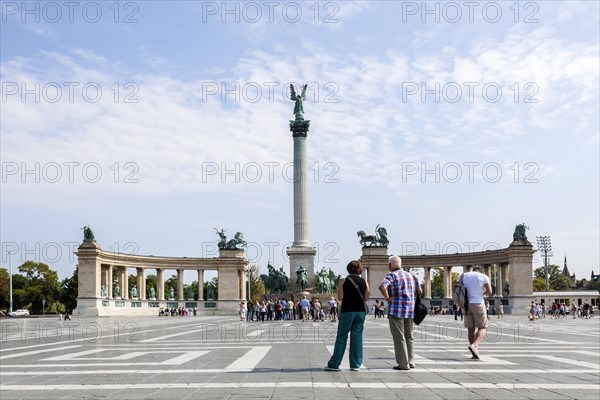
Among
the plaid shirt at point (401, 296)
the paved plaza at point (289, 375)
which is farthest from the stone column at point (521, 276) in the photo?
the plaid shirt at point (401, 296)

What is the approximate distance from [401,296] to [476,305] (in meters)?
2.84

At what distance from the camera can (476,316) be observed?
50.1 ft

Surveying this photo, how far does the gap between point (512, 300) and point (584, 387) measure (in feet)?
248

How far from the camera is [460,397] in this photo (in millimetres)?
9461

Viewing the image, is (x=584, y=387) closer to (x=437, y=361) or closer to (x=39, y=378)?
(x=437, y=361)

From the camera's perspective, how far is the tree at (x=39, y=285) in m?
121

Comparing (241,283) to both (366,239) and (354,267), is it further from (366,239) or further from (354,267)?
(354,267)

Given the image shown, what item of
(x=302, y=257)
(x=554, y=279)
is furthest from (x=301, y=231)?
(x=554, y=279)

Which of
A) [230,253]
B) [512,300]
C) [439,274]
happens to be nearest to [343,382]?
[512,300]

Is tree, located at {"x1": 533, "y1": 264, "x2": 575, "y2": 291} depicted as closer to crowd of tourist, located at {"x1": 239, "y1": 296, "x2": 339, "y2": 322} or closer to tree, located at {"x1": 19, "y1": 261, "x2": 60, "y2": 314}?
tree, located at {"x1": 19, "y1": 261, "x2": 60, "y2": 314}

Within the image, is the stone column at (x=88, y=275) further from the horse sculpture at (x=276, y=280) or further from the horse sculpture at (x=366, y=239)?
the horse sculpture at (x=366, y=239)

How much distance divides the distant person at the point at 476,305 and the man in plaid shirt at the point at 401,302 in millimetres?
2334

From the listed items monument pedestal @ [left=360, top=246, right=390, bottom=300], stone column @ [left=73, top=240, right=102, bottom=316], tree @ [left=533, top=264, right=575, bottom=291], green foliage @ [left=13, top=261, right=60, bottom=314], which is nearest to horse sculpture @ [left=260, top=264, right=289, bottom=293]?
monument pedestal @ [left=360, top=246, right=390, bottom=300]

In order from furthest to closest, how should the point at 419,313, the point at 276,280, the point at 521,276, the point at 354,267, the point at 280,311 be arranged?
the point at 521,276 < the point at 276,280 < the point at 280,311 < the point at 419,313 < the point at 354,267
